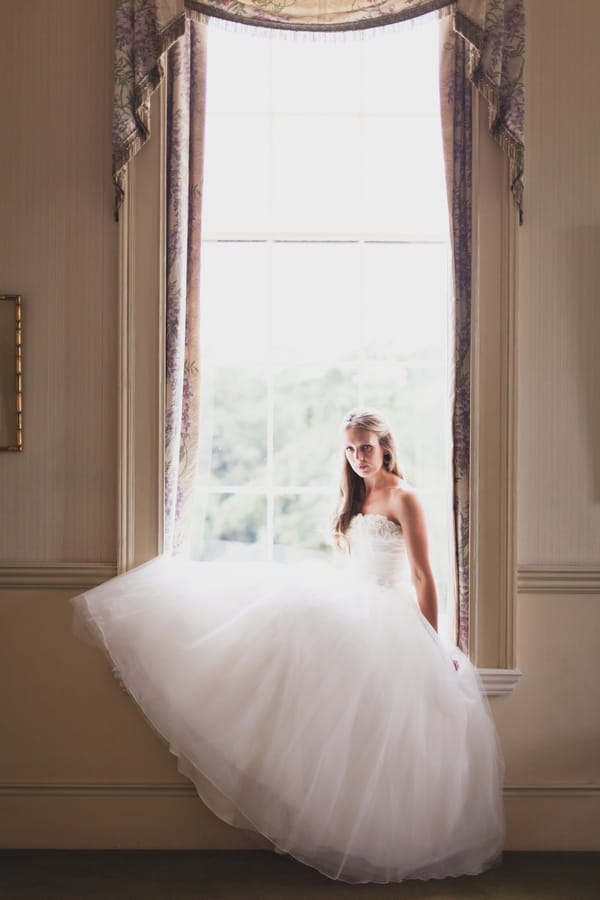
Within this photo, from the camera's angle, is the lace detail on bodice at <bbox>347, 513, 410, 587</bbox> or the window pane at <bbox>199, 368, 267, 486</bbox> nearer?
the lace detail on bodice at <bbox>347, 513, 410, 587</bbox>

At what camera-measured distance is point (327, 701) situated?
2441 mm

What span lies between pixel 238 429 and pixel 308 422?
0.28 metres

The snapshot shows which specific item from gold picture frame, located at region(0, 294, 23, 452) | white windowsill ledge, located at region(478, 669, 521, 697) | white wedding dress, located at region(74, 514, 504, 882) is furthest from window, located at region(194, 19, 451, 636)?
gold picture frame, located at region(0, 294, 23, 452)

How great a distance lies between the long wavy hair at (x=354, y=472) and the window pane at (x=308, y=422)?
0.21m

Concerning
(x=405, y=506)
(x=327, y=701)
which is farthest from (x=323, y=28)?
(x=327, y=701)

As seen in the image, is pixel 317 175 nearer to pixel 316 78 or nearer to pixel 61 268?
pixel 316 78

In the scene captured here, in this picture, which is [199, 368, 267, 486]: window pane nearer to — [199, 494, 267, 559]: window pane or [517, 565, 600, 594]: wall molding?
[199, 494, 267, 559]: window pane

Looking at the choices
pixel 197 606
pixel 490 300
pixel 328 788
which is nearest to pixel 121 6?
pixel 490 300

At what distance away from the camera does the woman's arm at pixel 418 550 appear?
2.72m

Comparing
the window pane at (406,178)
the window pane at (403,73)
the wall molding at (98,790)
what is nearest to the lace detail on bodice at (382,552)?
the wall molding at (98,790)

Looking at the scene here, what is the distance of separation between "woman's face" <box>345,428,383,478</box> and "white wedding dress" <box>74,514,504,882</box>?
40 centimetres

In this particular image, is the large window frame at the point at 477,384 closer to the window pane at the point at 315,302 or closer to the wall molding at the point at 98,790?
the window pane at the point at 315,302

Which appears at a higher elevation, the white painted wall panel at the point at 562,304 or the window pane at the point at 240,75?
the window pane at the point at 240,75

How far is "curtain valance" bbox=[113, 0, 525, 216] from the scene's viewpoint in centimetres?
272
